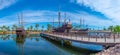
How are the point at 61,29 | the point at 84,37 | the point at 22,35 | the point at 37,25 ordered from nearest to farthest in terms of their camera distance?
the point at 84,37, the point at 22,35, the point at 61,29, the point at 37,25

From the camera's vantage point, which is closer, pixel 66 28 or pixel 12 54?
pixel 12 54

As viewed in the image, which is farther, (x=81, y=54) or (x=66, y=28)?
(x=66, y=28)

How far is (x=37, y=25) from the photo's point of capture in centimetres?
16238

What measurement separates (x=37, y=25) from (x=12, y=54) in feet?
434

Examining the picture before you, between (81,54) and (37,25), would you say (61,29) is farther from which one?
(37,25)

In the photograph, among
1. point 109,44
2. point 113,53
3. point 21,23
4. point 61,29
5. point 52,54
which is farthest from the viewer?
point 21,23

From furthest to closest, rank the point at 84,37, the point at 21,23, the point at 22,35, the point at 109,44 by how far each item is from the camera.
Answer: the point at 21,23, the point at 22,35, the point at 84,37, the point at 109,44

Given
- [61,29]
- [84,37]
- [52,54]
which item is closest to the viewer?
[52,54]

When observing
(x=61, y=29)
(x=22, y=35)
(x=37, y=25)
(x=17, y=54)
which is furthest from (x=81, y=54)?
(x=37, y=25)

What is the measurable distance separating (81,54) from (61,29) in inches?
1980

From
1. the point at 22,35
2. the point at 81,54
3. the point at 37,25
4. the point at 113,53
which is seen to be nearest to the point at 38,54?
the point at 81,54

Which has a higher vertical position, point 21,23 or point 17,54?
point 21,23

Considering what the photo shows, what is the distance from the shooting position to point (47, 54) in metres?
29.8

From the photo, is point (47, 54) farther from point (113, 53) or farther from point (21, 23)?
point (21, 23)
